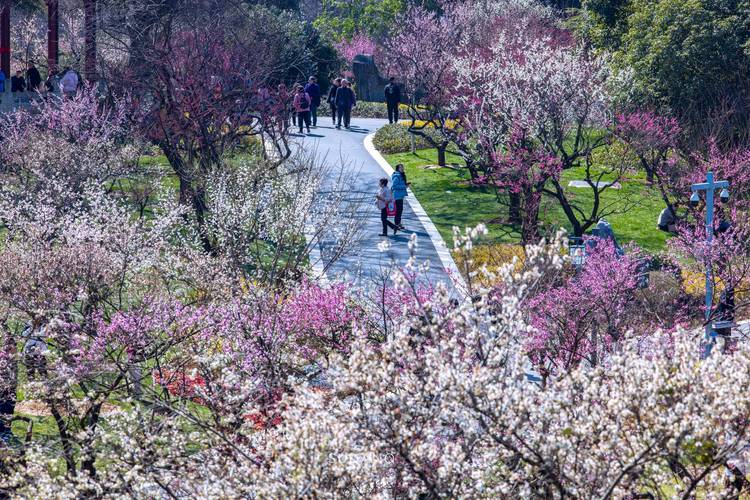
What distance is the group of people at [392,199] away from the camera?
23203mm

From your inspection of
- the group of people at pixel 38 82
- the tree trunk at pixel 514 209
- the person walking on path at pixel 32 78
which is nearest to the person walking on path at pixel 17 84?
the group of people at pixel 38 82

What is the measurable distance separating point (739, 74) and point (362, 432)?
25404 millimetres

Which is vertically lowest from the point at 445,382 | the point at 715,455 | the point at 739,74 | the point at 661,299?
the point at 661,299

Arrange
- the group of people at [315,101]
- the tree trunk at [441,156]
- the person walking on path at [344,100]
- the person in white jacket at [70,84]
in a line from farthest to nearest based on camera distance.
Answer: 1. the person walking on path at [344,100]
2. the group of people at [315,101]
3. the tree trunk at [441,156]
4. the person in white jacket at [70,84]

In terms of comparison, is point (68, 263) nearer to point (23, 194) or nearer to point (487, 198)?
point (23, 194)

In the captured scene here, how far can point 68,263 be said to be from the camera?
1355 cm

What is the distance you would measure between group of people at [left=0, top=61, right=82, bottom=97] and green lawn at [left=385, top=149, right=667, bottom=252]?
30.4 feet

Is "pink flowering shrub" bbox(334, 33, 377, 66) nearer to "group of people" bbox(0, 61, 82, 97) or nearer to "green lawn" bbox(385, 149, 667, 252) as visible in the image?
"green lawn" bbox(385, 149, 667, 252)

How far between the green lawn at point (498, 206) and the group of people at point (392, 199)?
A: 1288 millimetres

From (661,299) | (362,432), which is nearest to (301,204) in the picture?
(661,299)

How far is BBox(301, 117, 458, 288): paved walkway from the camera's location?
1973 centimetres

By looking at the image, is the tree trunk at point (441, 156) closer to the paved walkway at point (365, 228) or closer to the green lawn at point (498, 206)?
the green lawn at point (498, 206)

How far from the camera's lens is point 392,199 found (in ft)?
77.0

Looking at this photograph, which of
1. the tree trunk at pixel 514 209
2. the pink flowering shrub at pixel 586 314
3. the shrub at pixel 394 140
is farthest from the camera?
the shrub at pixel 394 140
